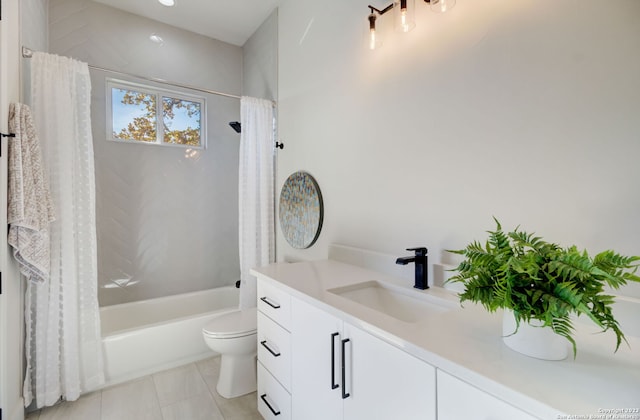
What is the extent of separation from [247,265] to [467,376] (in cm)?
200

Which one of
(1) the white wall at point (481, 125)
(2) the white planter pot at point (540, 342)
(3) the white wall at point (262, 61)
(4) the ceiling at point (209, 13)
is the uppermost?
(4) the ceiling at point (209, 13)

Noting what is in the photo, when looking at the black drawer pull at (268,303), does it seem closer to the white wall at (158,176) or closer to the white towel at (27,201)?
the white towel at (27,201)

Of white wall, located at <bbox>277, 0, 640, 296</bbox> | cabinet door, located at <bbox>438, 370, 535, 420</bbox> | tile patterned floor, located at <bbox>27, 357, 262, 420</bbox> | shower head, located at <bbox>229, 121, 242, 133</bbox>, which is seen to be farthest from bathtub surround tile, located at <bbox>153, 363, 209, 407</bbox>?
shower head, located at <bbox>229, 121, 242, 133</bbox>

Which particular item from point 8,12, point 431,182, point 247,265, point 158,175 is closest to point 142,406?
point 247,265

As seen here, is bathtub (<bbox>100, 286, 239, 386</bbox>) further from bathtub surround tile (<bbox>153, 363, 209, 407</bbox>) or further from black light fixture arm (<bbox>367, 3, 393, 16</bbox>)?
black light fixture arm (<bbox>367, 3, 393, 16</bbox>)

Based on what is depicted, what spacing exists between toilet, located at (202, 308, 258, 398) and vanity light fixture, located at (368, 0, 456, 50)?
1.90 meters

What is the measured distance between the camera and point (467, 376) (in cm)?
64

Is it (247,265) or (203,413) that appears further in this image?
(247,265)

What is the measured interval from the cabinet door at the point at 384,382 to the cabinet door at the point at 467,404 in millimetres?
27

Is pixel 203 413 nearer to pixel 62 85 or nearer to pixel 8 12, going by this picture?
pixel 62 85

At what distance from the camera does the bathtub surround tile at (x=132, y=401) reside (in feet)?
5.62

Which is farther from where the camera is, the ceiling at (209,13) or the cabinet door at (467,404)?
the ceiling at (209,13)

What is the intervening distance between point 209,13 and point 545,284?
3.19 m

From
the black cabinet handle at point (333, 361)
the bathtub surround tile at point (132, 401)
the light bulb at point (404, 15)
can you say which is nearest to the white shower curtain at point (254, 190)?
the bathtub surround tile at point (132, 401)
